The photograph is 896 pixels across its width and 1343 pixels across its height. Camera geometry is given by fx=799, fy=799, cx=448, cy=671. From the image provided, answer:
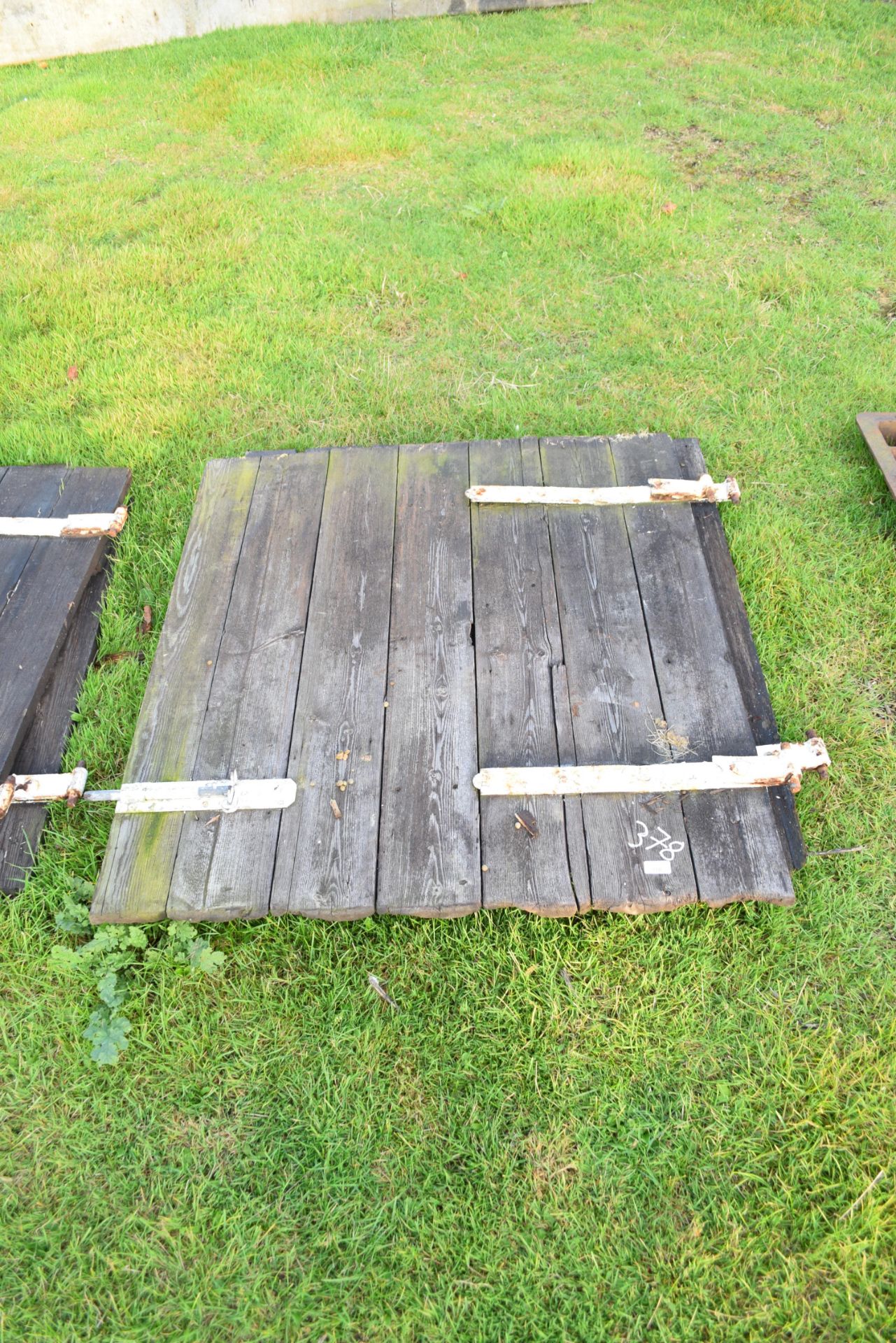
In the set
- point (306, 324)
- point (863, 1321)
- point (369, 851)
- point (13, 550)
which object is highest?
point (306, 324)

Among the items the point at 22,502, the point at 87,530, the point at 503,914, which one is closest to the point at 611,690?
the point at 503,914

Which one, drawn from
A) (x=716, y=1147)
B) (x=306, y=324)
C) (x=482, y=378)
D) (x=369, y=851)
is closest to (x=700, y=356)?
(x=482, y=378)

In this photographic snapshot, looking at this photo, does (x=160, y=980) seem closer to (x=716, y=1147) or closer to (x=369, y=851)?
(x=369, y=851)

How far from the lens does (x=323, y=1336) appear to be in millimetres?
1934

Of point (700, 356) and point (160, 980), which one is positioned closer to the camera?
point (160, 980)

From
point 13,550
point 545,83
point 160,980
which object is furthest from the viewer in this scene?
point 545,83

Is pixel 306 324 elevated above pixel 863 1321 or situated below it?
above

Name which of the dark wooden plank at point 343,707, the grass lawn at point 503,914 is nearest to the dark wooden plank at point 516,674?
the grass lawn at point 503,914

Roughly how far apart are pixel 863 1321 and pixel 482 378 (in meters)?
4.25

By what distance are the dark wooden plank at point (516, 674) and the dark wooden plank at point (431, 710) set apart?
46mm

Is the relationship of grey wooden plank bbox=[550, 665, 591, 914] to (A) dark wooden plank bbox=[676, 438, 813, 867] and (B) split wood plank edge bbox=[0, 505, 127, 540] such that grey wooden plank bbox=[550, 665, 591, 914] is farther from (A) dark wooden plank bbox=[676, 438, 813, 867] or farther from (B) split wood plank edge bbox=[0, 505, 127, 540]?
(B) split wood plank edge bbox=[0, 505, 127, 540]

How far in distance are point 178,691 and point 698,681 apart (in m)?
1.90

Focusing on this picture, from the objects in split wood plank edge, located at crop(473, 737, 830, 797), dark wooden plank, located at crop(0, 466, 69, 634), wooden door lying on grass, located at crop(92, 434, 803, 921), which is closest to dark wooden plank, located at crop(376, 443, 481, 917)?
wooden door lying on grass, located at crop(92, 434, 803, 921)

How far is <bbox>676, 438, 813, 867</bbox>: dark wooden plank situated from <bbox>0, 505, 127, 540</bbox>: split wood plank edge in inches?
103
